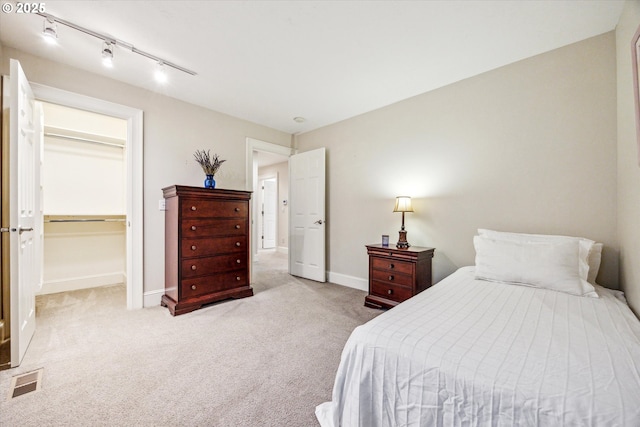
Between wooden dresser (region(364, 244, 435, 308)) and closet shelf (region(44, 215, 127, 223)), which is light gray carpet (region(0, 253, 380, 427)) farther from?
closet shelf (region(44, 215, 127, 223))

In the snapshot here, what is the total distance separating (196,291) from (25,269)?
1.32m

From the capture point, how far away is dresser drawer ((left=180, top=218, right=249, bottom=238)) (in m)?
2.79

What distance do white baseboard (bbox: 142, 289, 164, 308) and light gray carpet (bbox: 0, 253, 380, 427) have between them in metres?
0.13

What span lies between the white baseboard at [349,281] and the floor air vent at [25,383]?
3.05 meters

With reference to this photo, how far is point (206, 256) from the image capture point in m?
2.94

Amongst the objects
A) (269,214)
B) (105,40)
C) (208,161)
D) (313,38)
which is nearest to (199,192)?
(208,161)

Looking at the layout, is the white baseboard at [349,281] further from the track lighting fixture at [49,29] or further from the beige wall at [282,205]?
the track lighting fixture at [49,29]

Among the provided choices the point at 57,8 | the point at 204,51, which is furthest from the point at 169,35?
the point at 57,8

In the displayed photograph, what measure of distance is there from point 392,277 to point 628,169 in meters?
1.90

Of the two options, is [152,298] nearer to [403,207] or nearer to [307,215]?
[307,215]

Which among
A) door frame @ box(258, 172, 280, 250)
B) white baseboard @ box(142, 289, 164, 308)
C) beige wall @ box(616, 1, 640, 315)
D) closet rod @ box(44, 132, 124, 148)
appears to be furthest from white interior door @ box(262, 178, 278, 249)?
beige wall @ box(616, 1, 640, 315)

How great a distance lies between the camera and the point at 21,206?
182 centimetres

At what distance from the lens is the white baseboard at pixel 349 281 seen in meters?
3.57

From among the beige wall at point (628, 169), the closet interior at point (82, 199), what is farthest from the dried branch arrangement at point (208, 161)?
the beige wall at point (628, 169)
